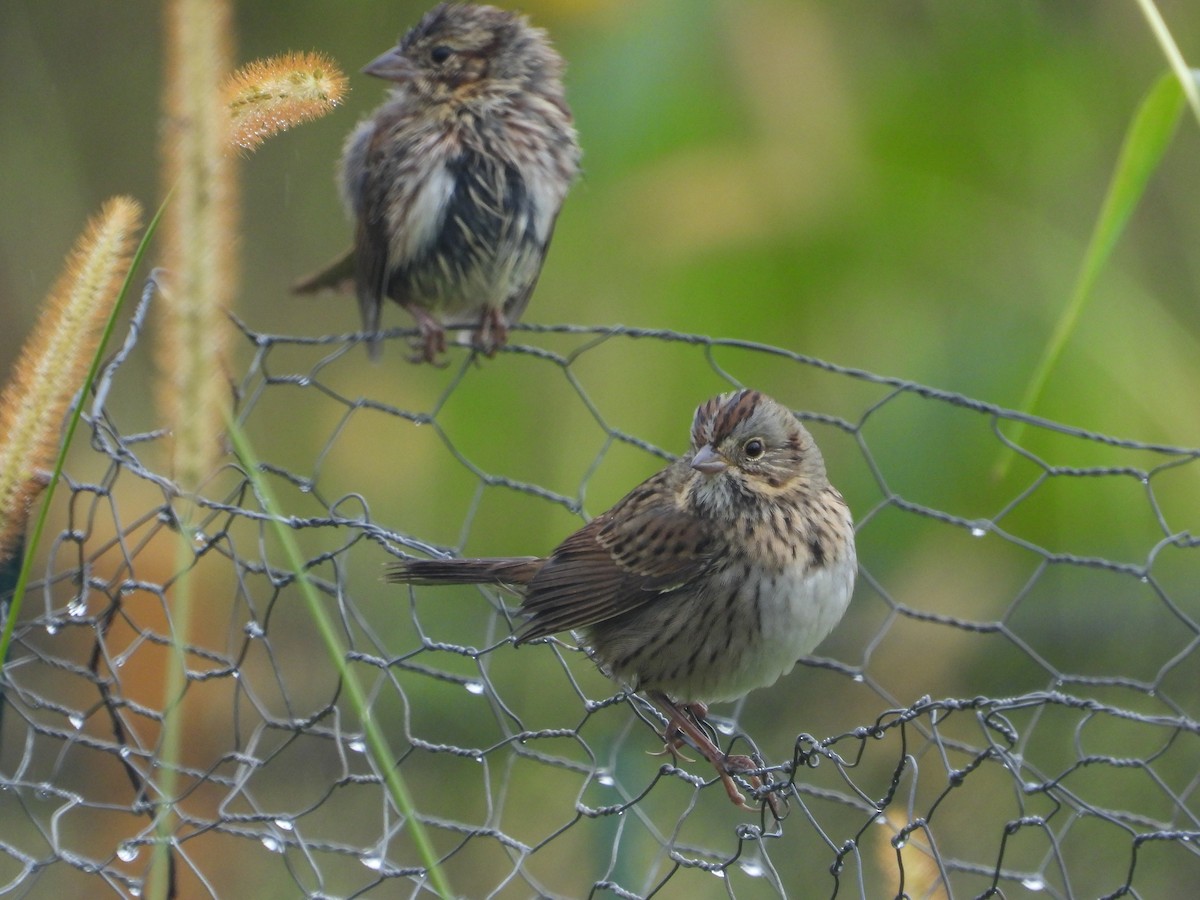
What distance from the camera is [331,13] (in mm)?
4266

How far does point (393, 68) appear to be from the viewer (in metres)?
3.44

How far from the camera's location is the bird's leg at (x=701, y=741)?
Answer: 7.43 feet

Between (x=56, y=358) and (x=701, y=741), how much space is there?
1.29m

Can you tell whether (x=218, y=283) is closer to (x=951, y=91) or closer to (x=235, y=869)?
(x=235, y=869)

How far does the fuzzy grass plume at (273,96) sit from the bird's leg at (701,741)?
1.15 meters

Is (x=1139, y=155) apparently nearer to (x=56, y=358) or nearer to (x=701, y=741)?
(x=701, y=741)

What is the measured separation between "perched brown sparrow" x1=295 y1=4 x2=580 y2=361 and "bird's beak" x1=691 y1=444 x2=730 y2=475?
0.95 meters

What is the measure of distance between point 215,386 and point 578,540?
1.41m

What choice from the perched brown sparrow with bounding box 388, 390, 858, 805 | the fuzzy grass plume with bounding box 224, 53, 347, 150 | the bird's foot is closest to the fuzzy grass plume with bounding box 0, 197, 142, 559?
the fuzzy grass plume with bounding box 224, 53, 347, 150

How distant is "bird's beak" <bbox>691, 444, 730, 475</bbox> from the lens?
2.42 m

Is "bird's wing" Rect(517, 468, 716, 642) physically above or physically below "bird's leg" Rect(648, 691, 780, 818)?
above

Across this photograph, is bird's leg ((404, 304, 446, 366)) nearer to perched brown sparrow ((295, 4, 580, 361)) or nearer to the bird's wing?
perched brown sparrow ((295, 4, 580, 361))

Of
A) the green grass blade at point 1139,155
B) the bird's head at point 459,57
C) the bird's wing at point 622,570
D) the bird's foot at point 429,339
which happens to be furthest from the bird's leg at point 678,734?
the bird's head at point 459,57

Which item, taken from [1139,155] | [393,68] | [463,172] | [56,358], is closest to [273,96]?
[56,358]
